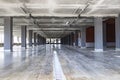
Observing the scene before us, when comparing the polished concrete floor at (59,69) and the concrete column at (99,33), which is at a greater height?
the concrete column at (99,33)

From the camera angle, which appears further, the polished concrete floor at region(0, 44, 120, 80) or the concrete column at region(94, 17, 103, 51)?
the concrete column at region(94, 17, 103, 51)

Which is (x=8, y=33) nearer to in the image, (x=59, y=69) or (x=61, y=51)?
(x=61, y=51)

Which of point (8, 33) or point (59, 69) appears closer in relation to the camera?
point (59, 69)

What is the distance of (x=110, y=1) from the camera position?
18391 millimetres

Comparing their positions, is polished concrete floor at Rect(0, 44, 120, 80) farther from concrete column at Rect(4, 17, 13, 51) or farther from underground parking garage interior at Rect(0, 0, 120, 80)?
concrete column at Rect(4, 17, 13, 51)

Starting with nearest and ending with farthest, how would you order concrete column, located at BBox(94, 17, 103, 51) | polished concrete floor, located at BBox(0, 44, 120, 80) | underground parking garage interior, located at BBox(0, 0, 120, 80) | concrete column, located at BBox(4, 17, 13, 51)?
polished concrete floor, located at BBox(0, 44, 120, 80), underground parking garage interior, located at BBox(0, 0, 120, 80), concrete column, located at BBox(94, 17, 103, 51), concrete column, located at BBox(4, 17, 13, 51)

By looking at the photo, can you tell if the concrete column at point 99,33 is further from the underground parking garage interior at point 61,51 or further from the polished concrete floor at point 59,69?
the polished concrete floor at point 59,69

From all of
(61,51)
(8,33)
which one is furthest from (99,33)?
(8,33)

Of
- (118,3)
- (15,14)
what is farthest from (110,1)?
(15,14)

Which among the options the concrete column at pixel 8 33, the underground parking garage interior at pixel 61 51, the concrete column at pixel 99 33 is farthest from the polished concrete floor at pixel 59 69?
the concrete column at pixel 8 33

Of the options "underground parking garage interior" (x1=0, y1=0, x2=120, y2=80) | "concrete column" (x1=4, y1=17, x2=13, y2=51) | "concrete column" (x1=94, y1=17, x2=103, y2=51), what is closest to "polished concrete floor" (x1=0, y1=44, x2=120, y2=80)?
"underground parking garage interior" (x1=0, y1=0, x2=120, y2=80)

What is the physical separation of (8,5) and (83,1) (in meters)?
6.29

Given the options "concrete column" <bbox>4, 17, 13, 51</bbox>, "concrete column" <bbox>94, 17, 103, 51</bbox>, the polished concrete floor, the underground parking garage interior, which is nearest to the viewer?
the polished concrete floor

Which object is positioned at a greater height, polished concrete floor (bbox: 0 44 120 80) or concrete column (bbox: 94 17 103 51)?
concrete column (bbox: 94 17 103 51)
